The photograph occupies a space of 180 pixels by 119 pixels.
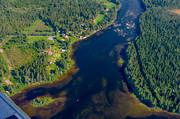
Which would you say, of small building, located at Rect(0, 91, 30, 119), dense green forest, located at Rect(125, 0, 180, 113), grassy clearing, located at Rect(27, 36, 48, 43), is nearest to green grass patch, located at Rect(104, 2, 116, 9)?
dense green forest, located at Rect(125, 0, 180, 113)

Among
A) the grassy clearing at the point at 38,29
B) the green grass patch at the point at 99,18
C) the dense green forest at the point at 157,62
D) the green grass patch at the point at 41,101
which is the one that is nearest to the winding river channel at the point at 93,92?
the green grass patch at the point at 41,101

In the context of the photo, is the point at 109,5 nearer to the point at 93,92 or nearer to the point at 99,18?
the point at 99,18

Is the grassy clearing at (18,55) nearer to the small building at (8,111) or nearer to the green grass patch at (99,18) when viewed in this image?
the small building at (8,111)

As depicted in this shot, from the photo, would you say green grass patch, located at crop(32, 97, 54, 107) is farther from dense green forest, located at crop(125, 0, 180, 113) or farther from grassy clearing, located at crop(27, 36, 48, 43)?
grassy clearing, located at crop(27, 36, 48, 43)

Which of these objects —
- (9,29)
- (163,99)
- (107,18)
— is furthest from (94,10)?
(163,99)

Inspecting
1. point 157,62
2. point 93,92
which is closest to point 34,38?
point 93,92
